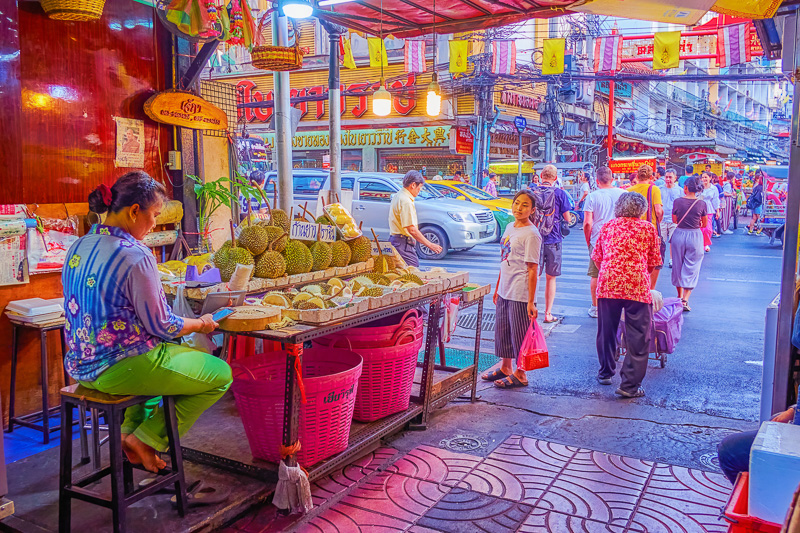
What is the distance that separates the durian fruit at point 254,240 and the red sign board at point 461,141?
19.0m

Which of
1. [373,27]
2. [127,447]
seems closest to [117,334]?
[127,447]

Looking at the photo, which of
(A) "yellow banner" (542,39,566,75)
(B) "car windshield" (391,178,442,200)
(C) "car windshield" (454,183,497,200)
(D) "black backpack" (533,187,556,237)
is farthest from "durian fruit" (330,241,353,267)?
(C) "car windshield" (454,183,497,200)

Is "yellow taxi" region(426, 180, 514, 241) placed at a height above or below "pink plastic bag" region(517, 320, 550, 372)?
above

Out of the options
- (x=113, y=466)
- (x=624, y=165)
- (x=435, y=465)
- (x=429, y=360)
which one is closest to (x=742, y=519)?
(x=435, y=465)

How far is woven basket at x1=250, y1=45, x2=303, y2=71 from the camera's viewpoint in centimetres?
538

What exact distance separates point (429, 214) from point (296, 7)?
8.16 meters

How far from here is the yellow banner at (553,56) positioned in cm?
1341

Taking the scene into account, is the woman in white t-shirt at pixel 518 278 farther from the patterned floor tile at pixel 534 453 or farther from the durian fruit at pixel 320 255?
the durian fruit at pixel 320 255

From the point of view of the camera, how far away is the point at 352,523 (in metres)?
3.38

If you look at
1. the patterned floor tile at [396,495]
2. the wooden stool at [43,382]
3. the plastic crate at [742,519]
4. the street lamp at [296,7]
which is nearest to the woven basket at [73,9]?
the street lamp at [296,7]

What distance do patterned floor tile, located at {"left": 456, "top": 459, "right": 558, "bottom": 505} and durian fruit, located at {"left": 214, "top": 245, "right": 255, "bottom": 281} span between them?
1952 millimetres

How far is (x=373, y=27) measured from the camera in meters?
6.54

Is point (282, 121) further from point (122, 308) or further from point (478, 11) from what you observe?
point (122, 308)

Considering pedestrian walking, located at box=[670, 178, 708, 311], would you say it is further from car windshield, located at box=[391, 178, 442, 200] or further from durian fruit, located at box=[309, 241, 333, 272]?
car windshield, located at box=[391, 178, 442, 200]
